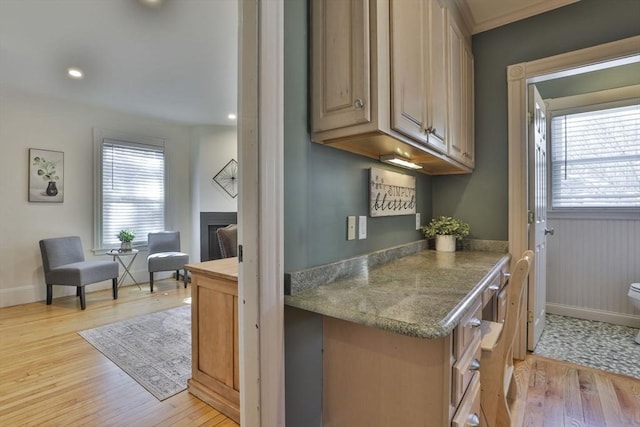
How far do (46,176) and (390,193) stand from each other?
4377 mm

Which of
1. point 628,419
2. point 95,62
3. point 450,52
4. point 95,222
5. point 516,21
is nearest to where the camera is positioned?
point 628,419

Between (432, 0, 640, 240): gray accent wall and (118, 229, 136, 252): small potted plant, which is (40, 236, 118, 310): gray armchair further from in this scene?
(432, 0, 640, 240): gray accent wall

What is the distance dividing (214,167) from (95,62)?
239cm

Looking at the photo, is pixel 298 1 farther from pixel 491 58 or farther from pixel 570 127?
pixel 570 127

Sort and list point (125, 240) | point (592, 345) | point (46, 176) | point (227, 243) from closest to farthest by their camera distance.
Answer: point (592, 345)
point (227, 243)
point (46, 176)
point (125, 240)

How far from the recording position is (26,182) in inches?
148

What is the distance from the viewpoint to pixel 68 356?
238 cm

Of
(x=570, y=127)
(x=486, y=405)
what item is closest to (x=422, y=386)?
(x=486, y=405)

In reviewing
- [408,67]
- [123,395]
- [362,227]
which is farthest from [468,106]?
Answer: [123,395]

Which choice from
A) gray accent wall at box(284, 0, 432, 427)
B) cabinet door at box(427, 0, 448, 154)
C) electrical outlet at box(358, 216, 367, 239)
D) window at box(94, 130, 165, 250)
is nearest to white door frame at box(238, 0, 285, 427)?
gray accent wall at box(284, 0, 432, 427)

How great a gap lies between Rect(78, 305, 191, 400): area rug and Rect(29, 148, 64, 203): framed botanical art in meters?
2.08

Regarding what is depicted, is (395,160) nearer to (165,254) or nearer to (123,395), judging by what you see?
(123,395)

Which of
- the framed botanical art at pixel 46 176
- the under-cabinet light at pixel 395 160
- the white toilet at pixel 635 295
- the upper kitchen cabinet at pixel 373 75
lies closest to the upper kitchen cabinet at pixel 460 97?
the under-cabinet light at pixel 395 160

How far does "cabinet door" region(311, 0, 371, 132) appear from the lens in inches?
41.2
